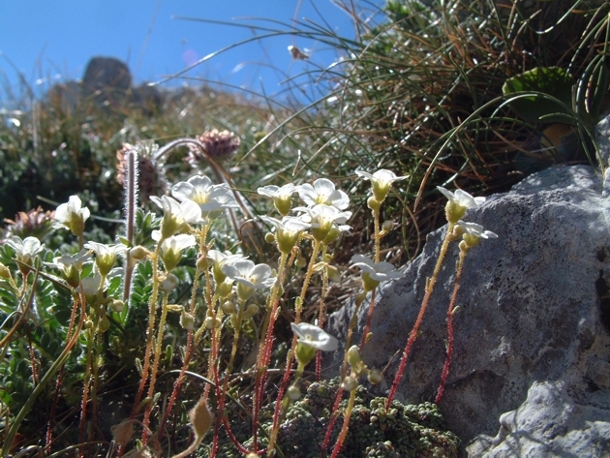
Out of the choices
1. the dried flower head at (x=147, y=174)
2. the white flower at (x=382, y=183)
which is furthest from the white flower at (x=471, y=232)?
the dried flower head at (x=147, y=174)

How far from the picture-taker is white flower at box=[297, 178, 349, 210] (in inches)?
44.3

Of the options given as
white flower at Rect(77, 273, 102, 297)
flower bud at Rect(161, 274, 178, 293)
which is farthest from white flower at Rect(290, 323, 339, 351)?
white flower at Rect(77, 273, 102, 297)

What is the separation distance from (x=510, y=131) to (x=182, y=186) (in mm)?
1186

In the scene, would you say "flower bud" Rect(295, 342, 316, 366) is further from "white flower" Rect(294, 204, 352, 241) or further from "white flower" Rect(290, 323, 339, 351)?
"white flower" Rect(294, 204, 352, 241)

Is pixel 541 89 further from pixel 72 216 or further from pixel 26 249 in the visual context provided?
pixel 26 249

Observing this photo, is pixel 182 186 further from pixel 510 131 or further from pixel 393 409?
pixel 510 131

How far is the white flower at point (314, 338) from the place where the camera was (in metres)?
0.85

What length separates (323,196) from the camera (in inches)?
45.3

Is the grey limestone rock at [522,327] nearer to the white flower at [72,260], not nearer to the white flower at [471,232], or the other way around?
the white flower at [471,232]

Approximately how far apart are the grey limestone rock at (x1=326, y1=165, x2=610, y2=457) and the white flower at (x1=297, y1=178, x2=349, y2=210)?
1.31 feet

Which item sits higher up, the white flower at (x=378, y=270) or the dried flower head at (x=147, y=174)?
the dried flower head at (x=147, y=174)

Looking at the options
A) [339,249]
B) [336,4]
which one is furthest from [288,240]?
[336,4]

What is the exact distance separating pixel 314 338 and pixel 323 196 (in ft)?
1.16

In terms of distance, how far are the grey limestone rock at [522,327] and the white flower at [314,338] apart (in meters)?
0.44
